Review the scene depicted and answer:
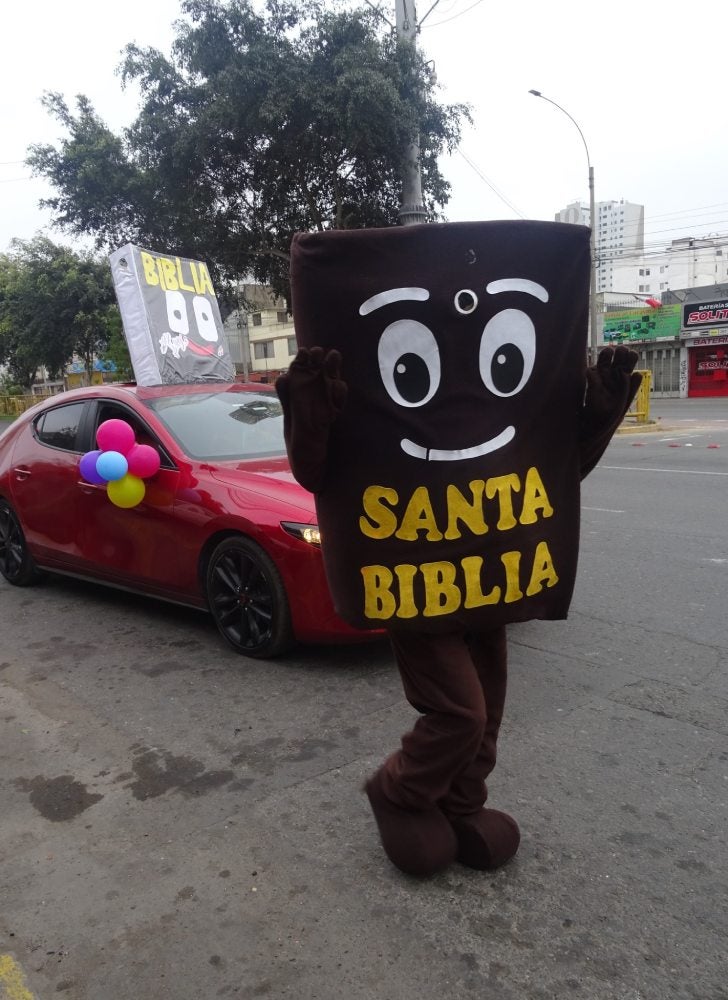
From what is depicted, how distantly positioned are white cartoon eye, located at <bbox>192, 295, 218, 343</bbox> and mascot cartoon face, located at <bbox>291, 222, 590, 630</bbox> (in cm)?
606

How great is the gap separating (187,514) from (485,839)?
2584 millimetres

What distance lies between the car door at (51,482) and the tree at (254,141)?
11469 millimetres

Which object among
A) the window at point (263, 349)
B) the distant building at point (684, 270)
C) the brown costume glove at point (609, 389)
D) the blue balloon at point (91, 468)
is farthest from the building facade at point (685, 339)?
the brown costume glove at point (609, 389)

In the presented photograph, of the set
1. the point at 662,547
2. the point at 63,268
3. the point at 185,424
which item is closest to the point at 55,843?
the point at 185,424

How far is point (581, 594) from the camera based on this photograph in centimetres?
520

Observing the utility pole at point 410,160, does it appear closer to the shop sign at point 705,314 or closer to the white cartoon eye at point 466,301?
the white cartoon eye at point 466,301

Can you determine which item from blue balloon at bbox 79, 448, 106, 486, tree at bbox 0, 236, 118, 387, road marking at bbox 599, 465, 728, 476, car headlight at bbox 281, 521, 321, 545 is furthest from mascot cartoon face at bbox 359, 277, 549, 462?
tree at bbox 0, 236, 118, 387

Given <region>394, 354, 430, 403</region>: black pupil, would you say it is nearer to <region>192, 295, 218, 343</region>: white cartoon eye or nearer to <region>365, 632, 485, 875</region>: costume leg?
<region>365, 632, 485, 875</region>: costume leg

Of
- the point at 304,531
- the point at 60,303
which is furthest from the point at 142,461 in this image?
the point at 60,303

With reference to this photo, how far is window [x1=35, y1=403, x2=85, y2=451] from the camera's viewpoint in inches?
210

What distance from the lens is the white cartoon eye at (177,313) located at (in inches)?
294

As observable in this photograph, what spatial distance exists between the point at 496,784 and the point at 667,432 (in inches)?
688

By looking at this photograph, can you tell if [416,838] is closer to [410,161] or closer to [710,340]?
[410,161]

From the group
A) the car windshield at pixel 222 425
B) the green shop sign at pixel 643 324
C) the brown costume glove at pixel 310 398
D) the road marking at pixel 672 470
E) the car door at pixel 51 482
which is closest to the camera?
the brown costume glove at pixel 310 398
